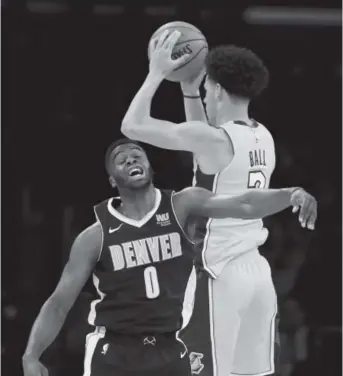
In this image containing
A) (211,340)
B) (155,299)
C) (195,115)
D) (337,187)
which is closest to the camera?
(155,299)

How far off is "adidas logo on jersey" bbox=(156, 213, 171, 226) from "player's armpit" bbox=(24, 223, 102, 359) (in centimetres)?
26

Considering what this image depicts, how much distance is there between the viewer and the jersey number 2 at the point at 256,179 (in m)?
4.92

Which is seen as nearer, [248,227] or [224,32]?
[248,227]

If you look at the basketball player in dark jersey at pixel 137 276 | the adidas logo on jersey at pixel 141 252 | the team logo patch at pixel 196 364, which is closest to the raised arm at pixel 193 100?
the basketball player in dark jersey at pixel 137 276

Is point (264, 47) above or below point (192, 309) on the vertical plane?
above

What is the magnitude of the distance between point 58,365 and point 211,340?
2744 millimetres

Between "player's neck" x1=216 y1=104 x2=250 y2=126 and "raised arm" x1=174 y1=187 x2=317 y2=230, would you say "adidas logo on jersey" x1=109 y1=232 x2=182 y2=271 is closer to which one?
"raised arm" x1=174 y1=187 x2=317 y2=230

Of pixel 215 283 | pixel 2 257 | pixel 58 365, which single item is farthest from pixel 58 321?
pixel 2 257

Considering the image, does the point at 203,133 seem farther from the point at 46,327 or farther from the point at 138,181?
the point at 46,327

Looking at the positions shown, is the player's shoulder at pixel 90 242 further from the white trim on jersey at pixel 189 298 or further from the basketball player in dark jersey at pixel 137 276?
the white trim on jersey at pixel 189 298

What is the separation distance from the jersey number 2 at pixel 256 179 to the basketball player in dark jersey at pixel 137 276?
0.43 metres

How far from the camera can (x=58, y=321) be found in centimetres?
454

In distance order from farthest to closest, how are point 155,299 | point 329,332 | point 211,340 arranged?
point 329,332 → point 211,340 → point 155,299

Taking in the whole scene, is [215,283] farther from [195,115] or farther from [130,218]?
[195,115]
